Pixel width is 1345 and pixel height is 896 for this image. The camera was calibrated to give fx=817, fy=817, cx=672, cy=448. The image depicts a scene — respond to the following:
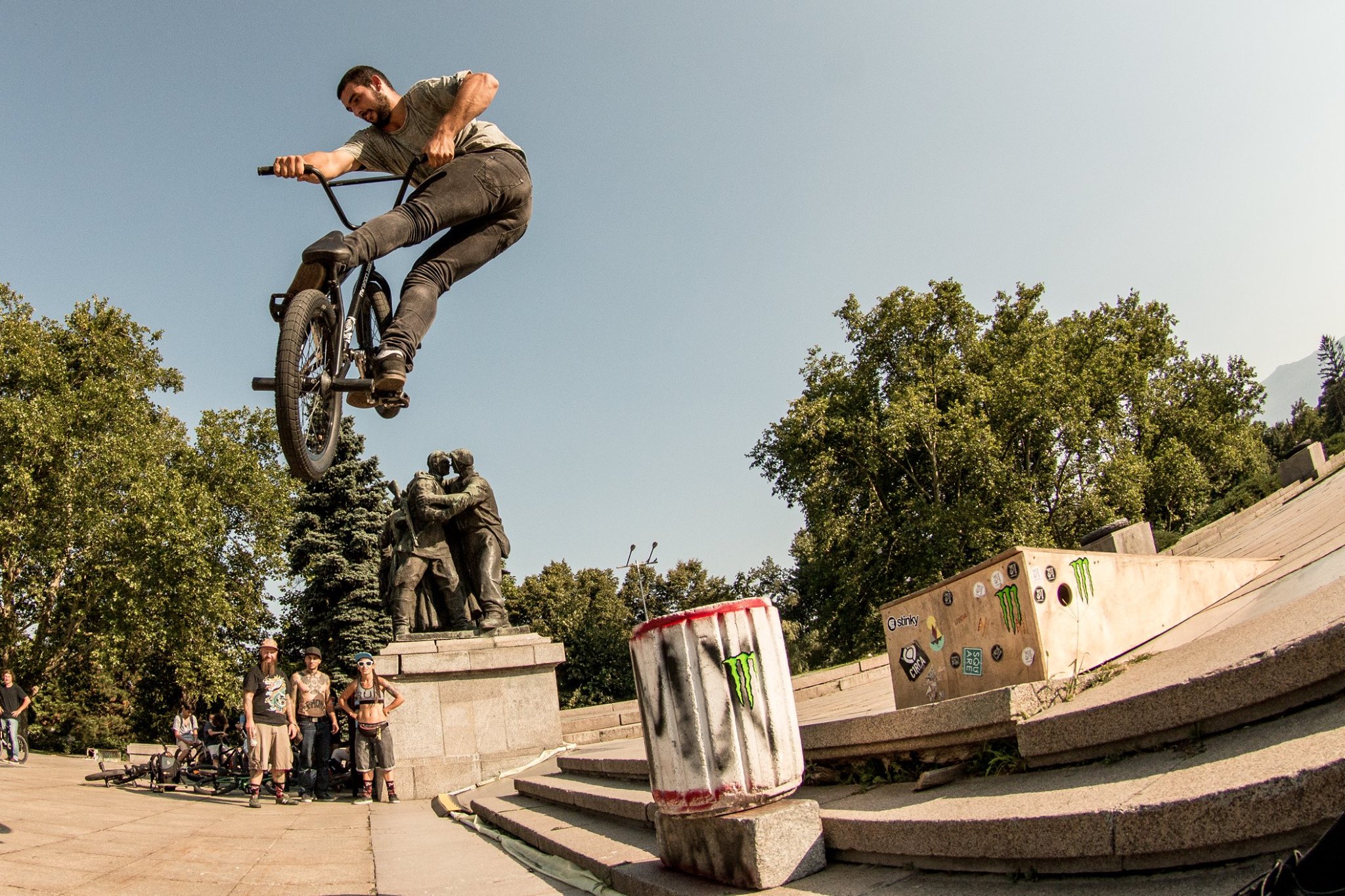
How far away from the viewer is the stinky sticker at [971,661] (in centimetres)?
369

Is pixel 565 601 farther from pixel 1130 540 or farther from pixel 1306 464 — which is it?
pixel 1130 540

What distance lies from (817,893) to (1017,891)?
0.62 meters

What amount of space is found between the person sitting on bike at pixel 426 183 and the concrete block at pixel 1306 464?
1758cm

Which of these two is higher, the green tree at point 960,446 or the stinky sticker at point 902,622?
the green tree at point 960,446

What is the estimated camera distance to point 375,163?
14.7 feet

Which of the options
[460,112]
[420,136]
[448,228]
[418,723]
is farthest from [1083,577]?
[418,723]

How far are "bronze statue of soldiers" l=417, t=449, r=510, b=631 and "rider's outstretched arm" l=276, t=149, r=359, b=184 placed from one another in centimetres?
629

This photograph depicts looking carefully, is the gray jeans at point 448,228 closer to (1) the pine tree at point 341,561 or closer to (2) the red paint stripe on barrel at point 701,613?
(2) the red paint stripe on barrel at point 701,613

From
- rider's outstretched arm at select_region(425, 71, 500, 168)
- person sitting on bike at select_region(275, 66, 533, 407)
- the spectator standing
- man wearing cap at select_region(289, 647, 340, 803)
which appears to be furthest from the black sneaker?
the spectator standing

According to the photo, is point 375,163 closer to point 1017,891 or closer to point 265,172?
point 265,172

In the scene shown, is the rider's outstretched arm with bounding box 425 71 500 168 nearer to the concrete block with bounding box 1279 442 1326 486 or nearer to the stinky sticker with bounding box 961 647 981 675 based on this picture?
the stinky sticker with bounding box 961 647 981 675

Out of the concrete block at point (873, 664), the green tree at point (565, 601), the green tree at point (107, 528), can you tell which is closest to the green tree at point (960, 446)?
the green tree at point (565, 601)

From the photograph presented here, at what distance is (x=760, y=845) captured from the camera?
2590mm

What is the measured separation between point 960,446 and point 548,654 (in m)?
21.4
